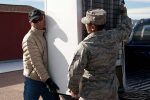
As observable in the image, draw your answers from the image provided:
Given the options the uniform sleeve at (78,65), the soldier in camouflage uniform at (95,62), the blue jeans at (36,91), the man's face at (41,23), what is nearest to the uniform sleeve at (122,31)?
the soldier in camouflage uniform at (95,62)

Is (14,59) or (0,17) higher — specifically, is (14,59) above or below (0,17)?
below

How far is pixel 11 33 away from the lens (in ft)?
48.5

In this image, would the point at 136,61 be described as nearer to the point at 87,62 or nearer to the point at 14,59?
the point at 87,62

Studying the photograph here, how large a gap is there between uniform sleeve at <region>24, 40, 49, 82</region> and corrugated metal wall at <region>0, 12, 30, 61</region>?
420 inches

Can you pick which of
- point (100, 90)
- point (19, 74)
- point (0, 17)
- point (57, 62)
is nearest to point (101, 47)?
point (100, 90)

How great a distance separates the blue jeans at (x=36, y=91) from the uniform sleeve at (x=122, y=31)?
1.12m

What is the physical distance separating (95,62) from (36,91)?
1.17 metres

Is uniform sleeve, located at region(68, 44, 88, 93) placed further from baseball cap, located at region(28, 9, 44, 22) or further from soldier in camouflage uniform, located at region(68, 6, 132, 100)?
baseball cap, located at region(28, 9, 44, 22)

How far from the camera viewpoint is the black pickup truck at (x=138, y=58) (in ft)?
19.7

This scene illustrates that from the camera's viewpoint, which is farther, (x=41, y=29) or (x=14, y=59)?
(x=14, y=59)

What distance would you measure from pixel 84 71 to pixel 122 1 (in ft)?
3.42

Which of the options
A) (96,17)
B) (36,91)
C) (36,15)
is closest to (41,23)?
(36,15)

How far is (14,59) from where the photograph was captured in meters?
15.1

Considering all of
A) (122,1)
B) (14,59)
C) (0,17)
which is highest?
(122,1)
